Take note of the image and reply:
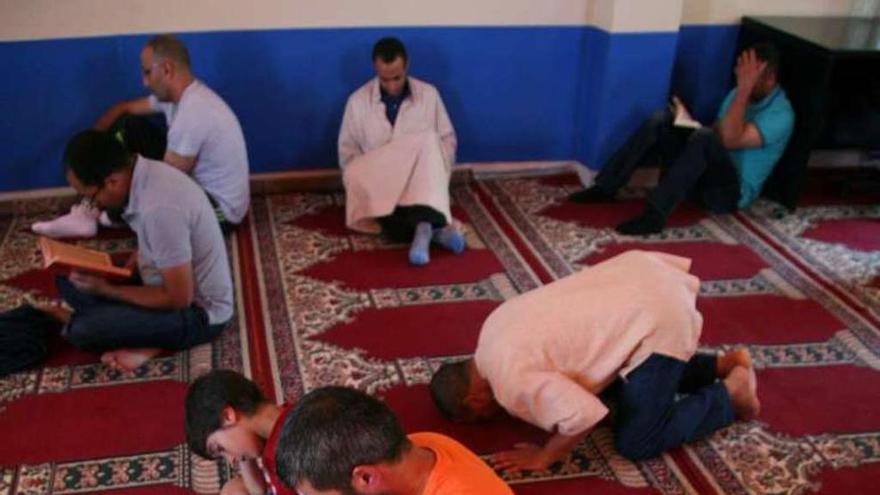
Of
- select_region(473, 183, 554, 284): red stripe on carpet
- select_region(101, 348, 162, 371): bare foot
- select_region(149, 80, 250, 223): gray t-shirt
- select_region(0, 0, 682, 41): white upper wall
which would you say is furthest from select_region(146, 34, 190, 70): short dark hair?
→ select_region(473, 183, 554, 284): red stripe on carpet

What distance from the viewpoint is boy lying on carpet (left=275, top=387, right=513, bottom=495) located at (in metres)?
1.35

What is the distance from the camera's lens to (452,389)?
2172 mm

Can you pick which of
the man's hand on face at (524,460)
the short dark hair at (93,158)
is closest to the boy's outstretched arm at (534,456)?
the man's hand on face at (524,460)

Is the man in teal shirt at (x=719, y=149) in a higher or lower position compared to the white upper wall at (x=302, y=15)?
lower

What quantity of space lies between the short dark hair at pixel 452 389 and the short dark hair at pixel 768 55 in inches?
85.1

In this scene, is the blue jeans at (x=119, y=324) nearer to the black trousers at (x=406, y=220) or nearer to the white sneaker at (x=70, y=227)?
the white sneaker at (x=70, y=227)

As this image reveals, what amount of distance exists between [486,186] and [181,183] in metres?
1.86

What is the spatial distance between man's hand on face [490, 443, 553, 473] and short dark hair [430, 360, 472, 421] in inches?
6.7

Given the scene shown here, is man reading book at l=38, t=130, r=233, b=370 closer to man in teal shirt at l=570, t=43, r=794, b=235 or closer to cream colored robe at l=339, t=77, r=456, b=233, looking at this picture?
cream colored robe at l=339, t=77, r=456, b=233

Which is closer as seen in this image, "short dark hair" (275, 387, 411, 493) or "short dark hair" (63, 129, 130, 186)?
"short dark hair" (275, 387, 411, 493)

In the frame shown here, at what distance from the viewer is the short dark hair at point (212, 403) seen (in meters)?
1.72

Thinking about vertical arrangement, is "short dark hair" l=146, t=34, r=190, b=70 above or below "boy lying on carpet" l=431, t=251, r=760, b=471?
above

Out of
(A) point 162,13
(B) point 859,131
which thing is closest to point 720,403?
(B) point 859,131

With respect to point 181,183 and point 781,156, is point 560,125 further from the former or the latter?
point 181,183
